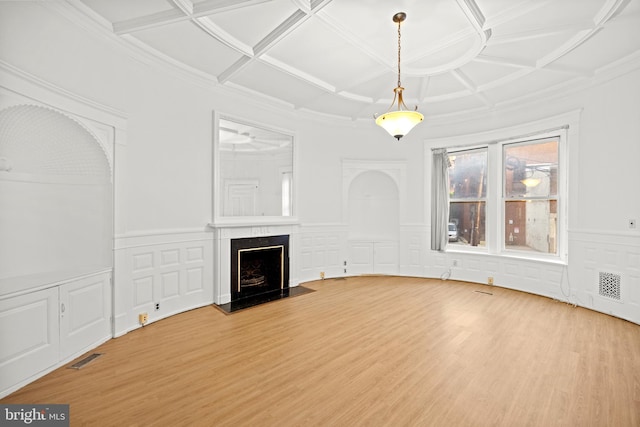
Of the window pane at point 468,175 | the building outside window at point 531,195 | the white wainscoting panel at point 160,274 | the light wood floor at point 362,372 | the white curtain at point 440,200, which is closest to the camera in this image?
the light wood floor at point 362,372

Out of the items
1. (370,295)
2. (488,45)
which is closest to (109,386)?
(370,295)

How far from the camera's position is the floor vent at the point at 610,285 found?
3891 millimetres

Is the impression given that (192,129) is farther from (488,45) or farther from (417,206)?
(417,206)

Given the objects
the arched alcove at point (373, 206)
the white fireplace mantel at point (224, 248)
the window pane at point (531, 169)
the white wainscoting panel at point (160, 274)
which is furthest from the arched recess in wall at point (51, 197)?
the window pane at point (531, 169)

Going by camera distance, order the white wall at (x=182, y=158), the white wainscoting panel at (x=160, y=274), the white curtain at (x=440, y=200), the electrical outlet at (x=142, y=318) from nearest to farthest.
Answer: the white wall at (x=182, y=158), the white wainscoting panel at (x=160, y=274), the electrical outlet at (x=142, y=318), the white curtain at (x=440, y=200)

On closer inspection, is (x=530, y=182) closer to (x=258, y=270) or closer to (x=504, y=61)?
(x=504, y=61)

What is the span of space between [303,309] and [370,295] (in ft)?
4.39

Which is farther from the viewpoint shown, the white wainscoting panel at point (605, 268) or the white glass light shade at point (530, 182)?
the white glass light shade at point (530, 182)

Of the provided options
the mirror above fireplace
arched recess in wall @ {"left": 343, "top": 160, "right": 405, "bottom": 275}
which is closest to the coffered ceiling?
the mirror above fireplace

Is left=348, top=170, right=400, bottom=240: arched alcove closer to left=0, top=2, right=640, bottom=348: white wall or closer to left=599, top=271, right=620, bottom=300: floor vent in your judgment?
left=0, top=2, right=640, bottom=348: white wall

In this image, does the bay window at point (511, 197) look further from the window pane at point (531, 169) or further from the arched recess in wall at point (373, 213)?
the arched recess in wall at point (373, 213)

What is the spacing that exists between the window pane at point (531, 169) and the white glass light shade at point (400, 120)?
342cm

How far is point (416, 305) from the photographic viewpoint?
4328 mm

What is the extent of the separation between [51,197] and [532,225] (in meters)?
7.20
